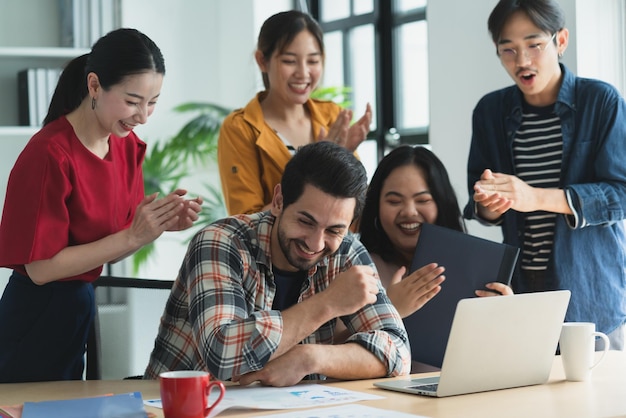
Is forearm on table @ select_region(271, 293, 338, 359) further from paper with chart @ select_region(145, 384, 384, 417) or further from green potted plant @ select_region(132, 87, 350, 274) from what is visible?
green potted plant @ select_region(132, 87, 350, 274)

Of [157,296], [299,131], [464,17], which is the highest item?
[464,17]

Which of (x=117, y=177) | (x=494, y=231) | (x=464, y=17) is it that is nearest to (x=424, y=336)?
(x=117, y=177)

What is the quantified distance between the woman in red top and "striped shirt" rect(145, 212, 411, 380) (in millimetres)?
200

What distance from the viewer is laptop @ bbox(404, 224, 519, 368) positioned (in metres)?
2.46

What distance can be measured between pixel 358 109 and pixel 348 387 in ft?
10.9

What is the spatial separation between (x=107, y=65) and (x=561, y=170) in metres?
1.32

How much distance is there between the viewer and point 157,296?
238cm

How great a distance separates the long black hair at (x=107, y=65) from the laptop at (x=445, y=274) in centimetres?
88

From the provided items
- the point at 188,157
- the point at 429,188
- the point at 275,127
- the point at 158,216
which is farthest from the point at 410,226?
the point at 188,157

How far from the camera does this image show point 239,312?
2.06 meters

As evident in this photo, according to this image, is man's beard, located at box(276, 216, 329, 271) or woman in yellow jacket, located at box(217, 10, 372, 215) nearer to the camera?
man's beard, located at box(276, 216, 329, 271)

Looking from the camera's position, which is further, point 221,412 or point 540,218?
point 540,218

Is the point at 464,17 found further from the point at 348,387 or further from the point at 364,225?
the point at 348,387

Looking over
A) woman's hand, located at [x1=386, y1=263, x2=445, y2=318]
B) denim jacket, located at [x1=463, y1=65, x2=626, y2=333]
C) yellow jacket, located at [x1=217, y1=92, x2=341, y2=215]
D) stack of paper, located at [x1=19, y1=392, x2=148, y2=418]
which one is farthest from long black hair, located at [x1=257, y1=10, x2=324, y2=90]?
stack of paper, located at [x1=19, y1=392, x2=148, y2=418]
